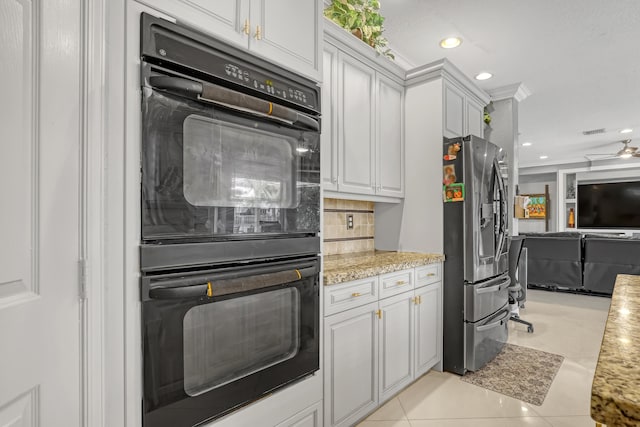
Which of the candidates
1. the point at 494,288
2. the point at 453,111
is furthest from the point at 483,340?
the point at 453,111

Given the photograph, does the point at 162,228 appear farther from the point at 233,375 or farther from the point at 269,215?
the point at 233,375

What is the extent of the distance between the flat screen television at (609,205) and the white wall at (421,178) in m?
8.10

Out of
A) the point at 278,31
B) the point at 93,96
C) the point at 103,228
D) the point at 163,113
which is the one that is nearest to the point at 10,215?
the point at 103,228

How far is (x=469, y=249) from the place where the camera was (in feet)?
8.51

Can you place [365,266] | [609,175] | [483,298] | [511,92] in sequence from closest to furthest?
1. [365,266]
2. [483,298]
3. [511,92]
4. [609,175]

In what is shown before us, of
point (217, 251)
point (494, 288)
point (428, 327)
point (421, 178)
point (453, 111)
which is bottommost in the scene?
point (428, 327)

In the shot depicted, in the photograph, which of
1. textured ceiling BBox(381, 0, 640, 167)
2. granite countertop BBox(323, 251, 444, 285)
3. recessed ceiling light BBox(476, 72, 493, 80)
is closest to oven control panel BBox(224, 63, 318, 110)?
granite countertop BBox(323, 251, 444, 285)

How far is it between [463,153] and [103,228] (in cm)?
238

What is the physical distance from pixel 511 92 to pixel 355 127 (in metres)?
2.67

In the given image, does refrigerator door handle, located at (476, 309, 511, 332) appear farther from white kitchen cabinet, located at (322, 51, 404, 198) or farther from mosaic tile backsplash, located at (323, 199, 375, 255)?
white kitchen cabinet, located at (322, 51, 404, 198)

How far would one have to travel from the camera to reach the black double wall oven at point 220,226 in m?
1.07

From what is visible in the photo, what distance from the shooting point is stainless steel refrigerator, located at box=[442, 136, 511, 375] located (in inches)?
102

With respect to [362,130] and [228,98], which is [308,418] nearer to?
[228,98]

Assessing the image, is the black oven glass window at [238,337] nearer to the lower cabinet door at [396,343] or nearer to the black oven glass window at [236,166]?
the black oven glass window at [236,166]
